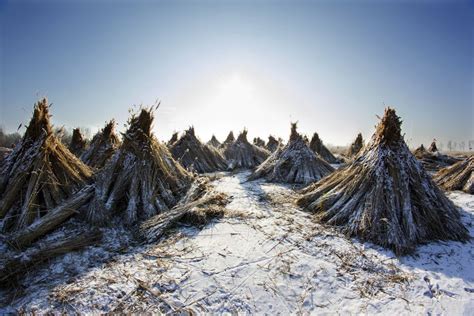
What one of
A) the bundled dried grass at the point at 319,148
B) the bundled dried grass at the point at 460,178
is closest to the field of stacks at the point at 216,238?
the bundled dried grass at the point at 460,178

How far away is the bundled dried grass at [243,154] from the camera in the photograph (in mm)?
17188

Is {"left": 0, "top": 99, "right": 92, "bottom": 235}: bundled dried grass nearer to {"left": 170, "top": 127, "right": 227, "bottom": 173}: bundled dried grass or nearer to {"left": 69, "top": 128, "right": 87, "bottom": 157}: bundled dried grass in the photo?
{"left": 69, "top": 128, "right": 87, "bottom": 157}: bundled dried grass

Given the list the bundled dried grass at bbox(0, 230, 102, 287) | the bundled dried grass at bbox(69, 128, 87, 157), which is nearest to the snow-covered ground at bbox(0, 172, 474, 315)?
the bundled dried grass at bbox(0, 230, 102, 287)

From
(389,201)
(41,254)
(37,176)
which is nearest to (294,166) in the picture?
(389,201)

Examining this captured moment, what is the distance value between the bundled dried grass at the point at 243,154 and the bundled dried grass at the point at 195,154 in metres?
1.21

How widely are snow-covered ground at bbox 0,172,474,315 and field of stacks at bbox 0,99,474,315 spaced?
0.06 ft

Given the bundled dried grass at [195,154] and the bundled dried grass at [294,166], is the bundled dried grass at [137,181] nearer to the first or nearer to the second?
the bundled dried grass at [294,166]

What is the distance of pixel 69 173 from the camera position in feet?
18.5

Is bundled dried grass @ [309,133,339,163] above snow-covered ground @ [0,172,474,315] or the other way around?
above

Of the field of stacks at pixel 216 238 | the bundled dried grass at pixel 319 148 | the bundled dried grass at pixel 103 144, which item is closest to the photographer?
the field of stacks at pixel 216 238

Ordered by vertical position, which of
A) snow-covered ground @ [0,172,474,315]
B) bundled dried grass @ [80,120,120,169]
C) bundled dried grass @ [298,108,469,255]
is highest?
bundled dried grass @ [80,120,120,169]

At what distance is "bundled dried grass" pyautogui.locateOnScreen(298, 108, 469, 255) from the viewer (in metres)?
4.63

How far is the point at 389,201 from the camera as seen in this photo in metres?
4.94

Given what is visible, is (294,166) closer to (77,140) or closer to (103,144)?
(103,144)
